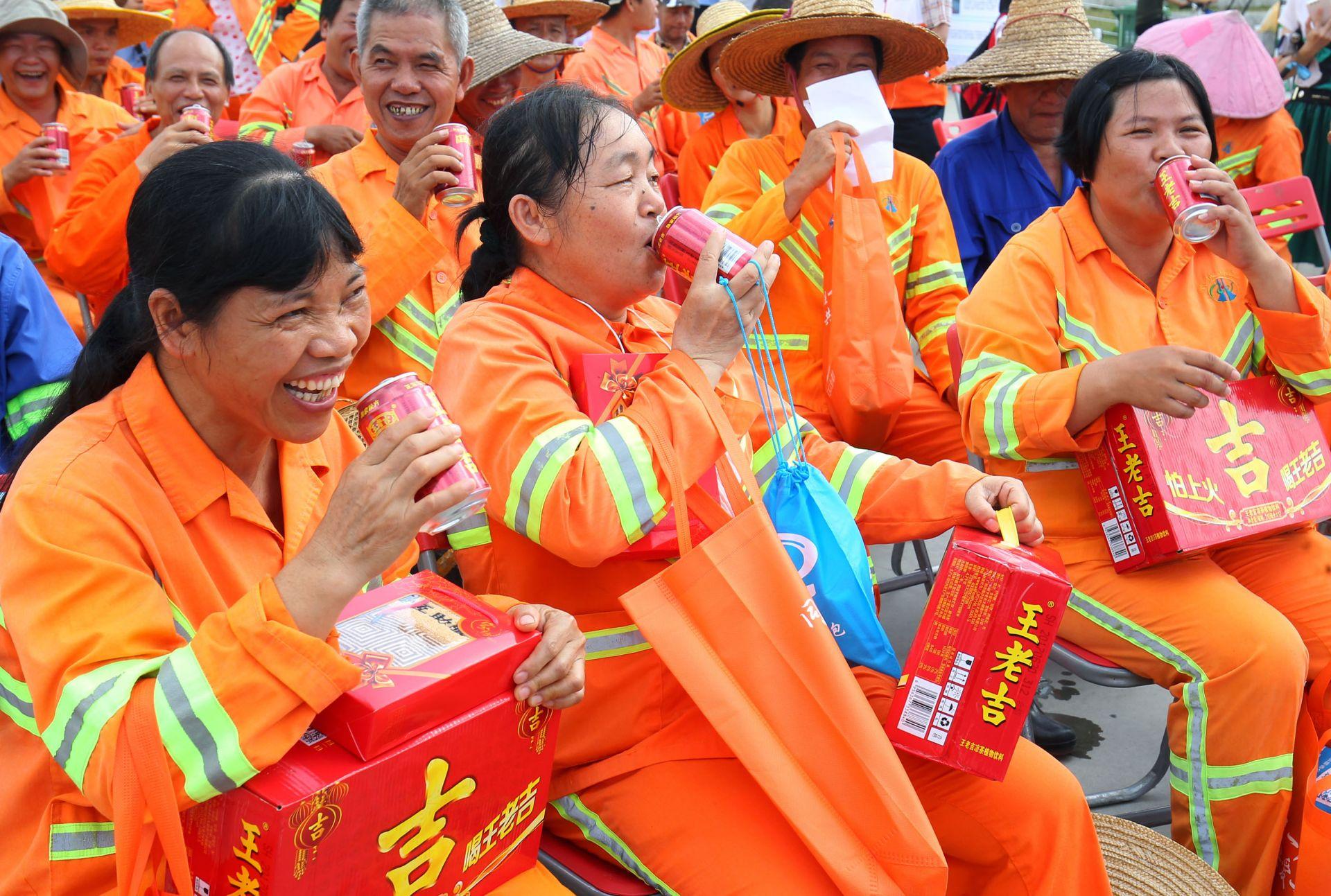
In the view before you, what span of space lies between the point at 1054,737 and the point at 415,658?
2554 mm

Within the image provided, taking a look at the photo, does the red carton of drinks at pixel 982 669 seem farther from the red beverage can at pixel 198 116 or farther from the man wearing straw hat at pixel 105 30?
the man wearing straw hat at pixel 105 30

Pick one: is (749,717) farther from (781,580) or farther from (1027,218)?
(1027,218)

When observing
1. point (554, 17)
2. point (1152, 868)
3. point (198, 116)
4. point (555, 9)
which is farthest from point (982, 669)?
point (554, 17)

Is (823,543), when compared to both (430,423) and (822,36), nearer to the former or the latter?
(430,423)

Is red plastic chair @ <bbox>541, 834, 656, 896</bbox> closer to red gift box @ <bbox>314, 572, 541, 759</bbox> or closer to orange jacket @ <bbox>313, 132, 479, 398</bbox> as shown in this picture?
red gift box @ <bbox>314, 572, 541, 759</bbox>

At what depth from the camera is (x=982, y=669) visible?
2.00 metres

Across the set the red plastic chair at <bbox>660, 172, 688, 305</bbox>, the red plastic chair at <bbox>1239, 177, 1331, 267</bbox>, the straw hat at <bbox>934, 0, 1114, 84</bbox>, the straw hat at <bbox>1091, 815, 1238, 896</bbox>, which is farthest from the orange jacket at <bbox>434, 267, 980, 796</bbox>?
the straw hat at <bbox>934, 0, 1114, 84</bbox>

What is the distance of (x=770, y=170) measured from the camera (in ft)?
13.2

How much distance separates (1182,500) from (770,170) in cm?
197

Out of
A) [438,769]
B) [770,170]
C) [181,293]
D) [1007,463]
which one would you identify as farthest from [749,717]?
[770,170]

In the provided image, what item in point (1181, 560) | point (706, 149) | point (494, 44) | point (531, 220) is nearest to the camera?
point (531, 220)

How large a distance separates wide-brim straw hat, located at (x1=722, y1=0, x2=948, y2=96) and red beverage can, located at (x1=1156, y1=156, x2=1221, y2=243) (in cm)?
145

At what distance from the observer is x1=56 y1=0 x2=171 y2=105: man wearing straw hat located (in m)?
6.30

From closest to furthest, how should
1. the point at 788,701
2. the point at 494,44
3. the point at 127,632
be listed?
1. the point at 127,632
2. the point at 788,701
3. the point at 494,44
